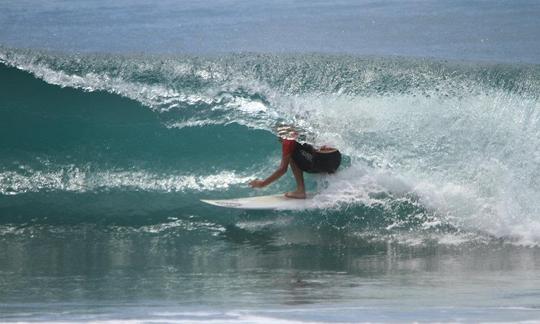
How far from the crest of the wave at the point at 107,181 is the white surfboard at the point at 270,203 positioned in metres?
0.63

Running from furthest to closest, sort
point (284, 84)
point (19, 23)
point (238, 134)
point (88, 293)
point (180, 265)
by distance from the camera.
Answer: point (19, 23), point (284, 84), point (238, 134), point (180, 265), point (88, 293)

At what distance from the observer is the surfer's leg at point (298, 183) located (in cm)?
772

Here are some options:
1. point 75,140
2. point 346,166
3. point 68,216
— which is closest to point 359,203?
point 346,166

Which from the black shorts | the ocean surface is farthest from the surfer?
the ocean surface

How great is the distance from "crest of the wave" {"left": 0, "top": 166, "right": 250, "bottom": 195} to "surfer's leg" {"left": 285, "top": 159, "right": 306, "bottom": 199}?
35.0 inches

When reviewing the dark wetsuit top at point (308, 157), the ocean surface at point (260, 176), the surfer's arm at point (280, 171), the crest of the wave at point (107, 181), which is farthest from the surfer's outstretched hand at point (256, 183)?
the crest of the wave at point (107, 181)

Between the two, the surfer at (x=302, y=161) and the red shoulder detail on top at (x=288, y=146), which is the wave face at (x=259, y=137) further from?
the red shoulder detail on top at (x=288, y=146)

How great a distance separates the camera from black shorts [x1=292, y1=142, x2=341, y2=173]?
25.2ft

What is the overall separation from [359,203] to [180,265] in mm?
1815

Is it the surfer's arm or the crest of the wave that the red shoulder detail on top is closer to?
the surfer's arm

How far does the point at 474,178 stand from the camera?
8.08m

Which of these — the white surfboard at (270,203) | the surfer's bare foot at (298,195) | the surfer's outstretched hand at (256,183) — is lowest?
the white surfboard at (270,203)

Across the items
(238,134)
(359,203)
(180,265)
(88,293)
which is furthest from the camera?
(238,134)

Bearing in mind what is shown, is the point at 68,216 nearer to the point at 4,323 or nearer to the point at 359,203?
the point at 359,203
